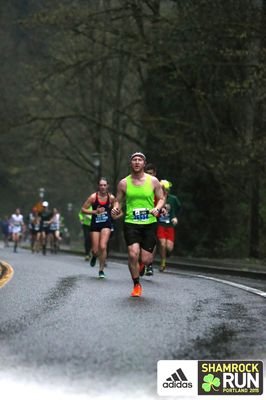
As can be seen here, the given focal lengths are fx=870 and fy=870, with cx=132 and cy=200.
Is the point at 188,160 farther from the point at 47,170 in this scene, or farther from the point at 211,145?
the point at 47,170

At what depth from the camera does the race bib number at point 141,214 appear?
11.0 metres

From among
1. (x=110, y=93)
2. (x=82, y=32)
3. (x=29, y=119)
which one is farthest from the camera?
(x=110, y=93)

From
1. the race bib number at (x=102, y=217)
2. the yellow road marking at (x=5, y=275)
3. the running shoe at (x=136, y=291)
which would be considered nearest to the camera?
the running shoe at (x=136, y=291)

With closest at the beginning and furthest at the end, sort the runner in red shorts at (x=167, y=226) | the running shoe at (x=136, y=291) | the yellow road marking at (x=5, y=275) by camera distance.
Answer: the running shoe at (x=136, y=291)
the yellow road marking at (x=5, y=275)
the runner in red shorts at (x=167, y=226)

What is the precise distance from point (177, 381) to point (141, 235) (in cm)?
590

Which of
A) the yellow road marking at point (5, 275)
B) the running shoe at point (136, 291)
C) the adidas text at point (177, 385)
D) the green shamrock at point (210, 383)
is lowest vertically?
the yellow road marking at point (5, 275)

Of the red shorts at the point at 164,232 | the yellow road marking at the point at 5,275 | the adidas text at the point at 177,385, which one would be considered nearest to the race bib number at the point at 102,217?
the yellow road marking at the point at 5,275

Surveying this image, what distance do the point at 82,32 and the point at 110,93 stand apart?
10.5 meters

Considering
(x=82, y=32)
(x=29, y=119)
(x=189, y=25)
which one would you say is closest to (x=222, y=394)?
(x=189, y=25)

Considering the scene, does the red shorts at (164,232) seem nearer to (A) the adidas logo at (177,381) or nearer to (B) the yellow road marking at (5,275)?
(B) the yellow road marking at (5,275)

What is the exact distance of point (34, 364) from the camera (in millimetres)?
6039

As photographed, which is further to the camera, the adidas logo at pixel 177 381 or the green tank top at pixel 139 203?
the green tank top at pixel 139 203

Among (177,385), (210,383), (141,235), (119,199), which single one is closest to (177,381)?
(177,385)

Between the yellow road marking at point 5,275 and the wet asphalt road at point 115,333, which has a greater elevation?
the wet asphalt road at point 115,333
